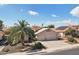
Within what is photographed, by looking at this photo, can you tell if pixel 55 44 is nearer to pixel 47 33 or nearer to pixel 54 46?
pixel 54 46

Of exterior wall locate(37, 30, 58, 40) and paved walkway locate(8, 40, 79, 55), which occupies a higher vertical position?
exterior wall locate(37, 30, 58, 40)

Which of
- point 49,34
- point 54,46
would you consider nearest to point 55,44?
point 54,46

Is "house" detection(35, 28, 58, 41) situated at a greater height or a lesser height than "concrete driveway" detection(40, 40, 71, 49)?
greater

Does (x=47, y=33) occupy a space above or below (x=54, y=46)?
above

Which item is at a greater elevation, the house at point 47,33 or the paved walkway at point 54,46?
the house at point 47,33

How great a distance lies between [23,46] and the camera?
44969 mm

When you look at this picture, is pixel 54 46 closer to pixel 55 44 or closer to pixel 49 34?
pixel 55 44

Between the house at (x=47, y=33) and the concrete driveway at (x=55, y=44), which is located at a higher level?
the house at (x=47, y=33)

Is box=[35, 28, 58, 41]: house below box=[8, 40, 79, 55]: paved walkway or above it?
above

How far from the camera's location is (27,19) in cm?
4494

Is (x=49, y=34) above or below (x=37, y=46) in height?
above

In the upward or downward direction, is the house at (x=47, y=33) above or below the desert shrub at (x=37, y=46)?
above

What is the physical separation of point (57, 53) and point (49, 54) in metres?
0.12
